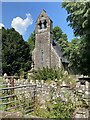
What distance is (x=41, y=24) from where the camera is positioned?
28.6m

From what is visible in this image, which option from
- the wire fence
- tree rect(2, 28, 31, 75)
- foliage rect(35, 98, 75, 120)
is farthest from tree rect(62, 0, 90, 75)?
tree rect(2, 28, 31, 75)

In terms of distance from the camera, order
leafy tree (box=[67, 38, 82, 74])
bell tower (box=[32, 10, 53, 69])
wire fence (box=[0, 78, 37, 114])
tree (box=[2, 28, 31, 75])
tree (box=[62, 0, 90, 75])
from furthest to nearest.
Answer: bell tower (box=[32, 10, 53, 69])
tree (box=[2, 28, 31, 75])
leafy tree (box=[67, 38, 82, 74])
tree (box=[62, 0, 90, 75])
wire fence (box=[0, 78, 37, 114])

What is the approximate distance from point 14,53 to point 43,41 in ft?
15.5

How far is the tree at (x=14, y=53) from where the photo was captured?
81.9ft

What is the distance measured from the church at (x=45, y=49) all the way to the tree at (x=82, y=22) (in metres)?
15.4

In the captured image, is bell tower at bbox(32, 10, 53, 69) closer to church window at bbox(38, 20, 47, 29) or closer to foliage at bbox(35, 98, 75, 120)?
church window at bbox(38, 20, 47, 29)

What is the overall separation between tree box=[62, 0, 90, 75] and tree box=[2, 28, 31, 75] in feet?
47.5

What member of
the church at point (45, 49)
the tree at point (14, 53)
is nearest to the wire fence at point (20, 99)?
the tree at point (14, 53)

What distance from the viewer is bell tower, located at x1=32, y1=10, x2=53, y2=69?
27.7 meters

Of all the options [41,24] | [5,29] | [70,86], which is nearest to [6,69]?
[5,29]

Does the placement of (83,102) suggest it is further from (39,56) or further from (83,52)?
(39,56)

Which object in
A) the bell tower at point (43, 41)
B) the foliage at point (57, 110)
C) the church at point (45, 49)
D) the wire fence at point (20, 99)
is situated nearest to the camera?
the foliage at point (57, 110)

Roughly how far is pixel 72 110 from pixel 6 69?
19.3m

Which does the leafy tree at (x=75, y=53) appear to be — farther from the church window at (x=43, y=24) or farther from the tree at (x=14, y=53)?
the church window at (x=43, y=24)
